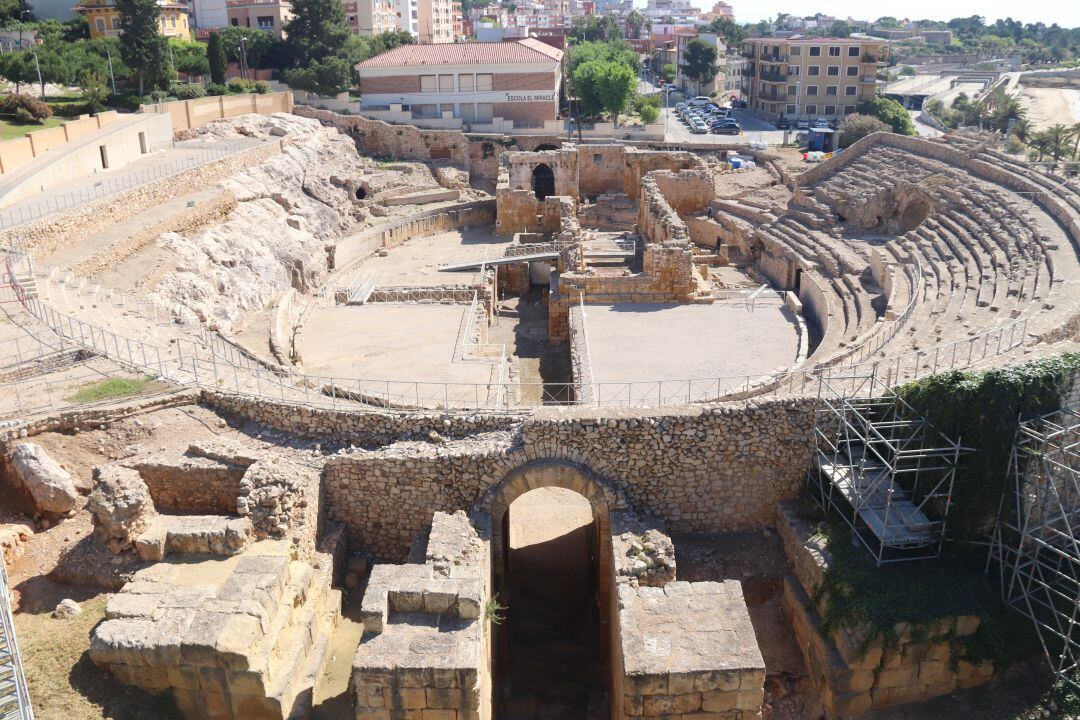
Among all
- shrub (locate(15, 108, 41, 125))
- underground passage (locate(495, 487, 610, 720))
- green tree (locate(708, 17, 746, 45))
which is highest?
green tree (locate(708, 17, 746, 45))

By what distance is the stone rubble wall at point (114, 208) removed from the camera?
75.5ft

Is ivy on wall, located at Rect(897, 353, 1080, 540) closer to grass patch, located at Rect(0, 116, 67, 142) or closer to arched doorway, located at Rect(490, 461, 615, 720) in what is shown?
arched doorway, located at Rect(490, 461, 615, 720)


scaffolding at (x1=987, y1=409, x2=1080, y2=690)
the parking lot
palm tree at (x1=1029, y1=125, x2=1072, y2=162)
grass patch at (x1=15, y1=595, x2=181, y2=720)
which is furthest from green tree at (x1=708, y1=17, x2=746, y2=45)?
grass patch at (x1=15, y1=595, x2=181, y2=720)

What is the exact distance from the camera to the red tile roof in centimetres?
4709

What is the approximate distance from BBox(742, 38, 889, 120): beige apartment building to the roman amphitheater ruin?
112 feet

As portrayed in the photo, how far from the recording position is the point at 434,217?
120 ft

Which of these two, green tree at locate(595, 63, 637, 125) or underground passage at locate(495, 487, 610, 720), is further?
green tree at locate(595, 63, 637, 125)

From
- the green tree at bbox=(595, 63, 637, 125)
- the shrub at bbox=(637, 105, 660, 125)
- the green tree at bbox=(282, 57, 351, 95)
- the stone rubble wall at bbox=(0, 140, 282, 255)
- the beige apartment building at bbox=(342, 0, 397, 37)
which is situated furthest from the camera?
the beige apartment building at bbox=(342, 0, 397, 37)

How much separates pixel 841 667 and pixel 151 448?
1123cm

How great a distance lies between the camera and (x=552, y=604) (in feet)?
49.7

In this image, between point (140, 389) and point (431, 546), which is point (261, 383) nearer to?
point (140, 389)

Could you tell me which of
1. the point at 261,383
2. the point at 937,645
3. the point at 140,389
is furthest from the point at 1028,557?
the point at 140,389

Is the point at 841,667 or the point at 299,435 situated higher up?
the point at 299,435

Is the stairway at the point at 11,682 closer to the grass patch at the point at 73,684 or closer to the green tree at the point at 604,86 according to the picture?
the grass patch at the point at 73,684
